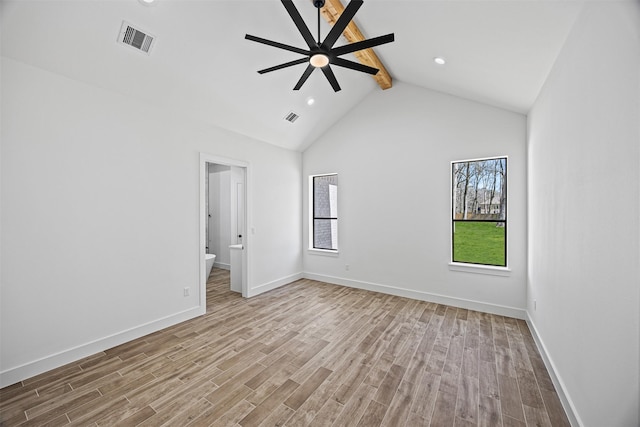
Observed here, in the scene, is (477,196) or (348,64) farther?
(477,196)

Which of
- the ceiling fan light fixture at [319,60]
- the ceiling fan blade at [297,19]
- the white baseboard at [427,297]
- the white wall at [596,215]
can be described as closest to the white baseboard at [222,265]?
the white baseboard at [427,297]

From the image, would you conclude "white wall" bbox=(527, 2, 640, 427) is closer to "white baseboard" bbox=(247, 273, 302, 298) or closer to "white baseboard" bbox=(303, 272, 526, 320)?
"white baseboard" bbox=(303, 272, 526, 320)

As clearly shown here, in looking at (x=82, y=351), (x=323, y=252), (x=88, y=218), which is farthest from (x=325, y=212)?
(x=82, y=351)

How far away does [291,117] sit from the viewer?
4.50 metres

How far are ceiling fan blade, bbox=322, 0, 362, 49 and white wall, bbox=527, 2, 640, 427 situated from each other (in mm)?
1420

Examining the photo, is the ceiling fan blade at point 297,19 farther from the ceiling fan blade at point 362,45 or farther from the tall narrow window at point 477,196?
the tall narrow window at point 477,196

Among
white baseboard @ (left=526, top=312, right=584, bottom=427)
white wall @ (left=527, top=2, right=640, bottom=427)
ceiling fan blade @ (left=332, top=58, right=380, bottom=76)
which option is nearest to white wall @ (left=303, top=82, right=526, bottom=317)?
white baseboard @ (left=526, top=312, right=584, bottom=427)

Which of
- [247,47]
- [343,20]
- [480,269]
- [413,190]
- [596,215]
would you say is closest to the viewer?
[596,215]

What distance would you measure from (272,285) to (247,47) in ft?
12.7

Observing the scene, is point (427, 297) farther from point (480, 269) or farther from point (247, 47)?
point (247, 47)

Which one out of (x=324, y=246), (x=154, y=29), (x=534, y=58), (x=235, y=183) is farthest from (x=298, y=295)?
(x=534, y=58)

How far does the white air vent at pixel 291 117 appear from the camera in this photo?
442 centimetres

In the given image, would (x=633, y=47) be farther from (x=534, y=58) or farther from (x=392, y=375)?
(x=392, y=375)

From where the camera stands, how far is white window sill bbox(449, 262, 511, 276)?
3655 millimetres
